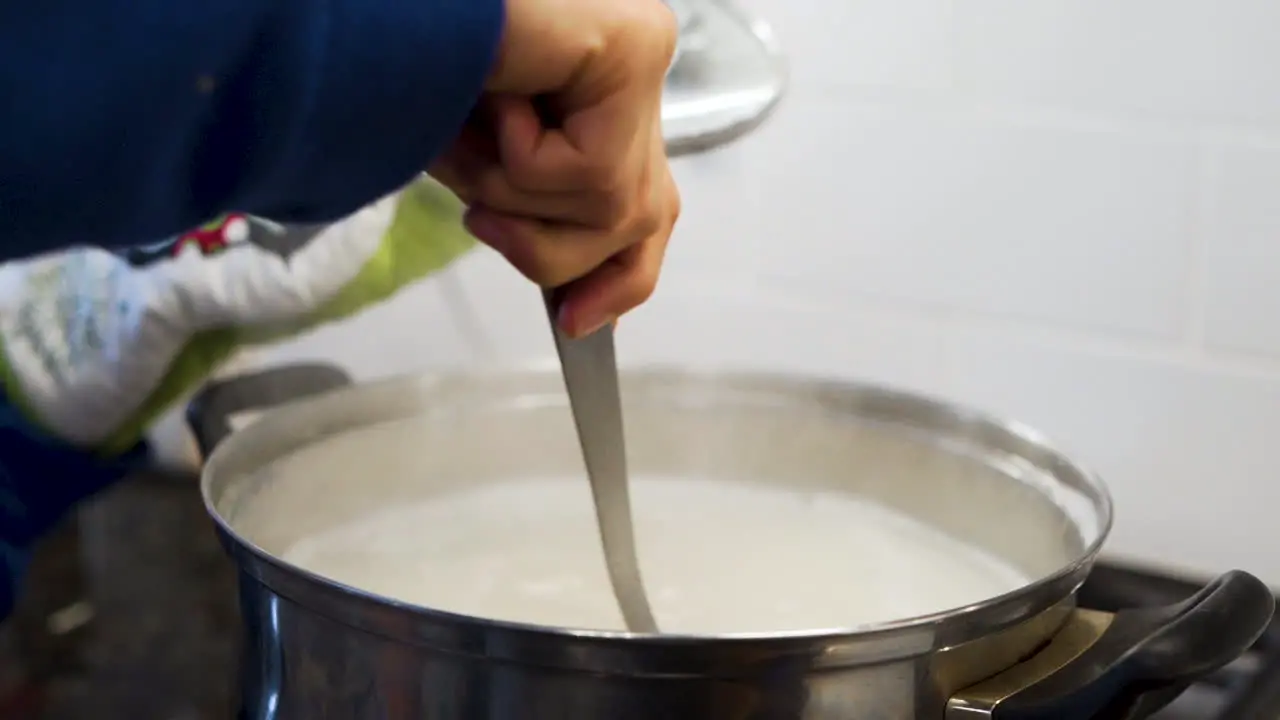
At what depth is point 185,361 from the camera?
0.49 metres

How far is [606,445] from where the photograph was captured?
0.36 metres

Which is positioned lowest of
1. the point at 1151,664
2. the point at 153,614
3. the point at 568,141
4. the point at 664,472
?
the point at 153,614

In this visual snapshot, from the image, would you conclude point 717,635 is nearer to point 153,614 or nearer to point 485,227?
point 485,227

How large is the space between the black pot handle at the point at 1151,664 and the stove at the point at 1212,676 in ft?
0.52

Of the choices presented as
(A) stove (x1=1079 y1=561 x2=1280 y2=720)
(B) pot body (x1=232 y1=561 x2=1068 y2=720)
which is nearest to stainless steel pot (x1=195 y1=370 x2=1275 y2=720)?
(B) pot body (x1=232 y1=561 x2=1068 y2=720)

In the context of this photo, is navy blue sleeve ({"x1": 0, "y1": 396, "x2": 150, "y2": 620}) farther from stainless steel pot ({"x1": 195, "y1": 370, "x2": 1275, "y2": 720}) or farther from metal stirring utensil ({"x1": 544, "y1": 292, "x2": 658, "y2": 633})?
metal stirring utensil ({"x1": 544, "y1": 292, "x2": 658, "y2": 633})

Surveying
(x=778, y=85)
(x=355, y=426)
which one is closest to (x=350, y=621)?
(x=355, y=426)

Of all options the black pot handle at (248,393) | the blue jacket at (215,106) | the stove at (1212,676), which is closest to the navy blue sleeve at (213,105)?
the blue jacket at (215,106)

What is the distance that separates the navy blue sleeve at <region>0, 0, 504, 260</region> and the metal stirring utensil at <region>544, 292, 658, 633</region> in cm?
9

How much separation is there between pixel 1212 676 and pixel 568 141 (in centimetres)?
38

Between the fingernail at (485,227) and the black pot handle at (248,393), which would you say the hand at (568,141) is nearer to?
the fingernail at (485,227)

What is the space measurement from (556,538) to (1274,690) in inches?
10.1

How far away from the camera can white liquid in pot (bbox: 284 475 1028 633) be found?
1.36 feet

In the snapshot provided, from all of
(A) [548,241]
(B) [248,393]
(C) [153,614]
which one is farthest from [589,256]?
(C) [153,614]
